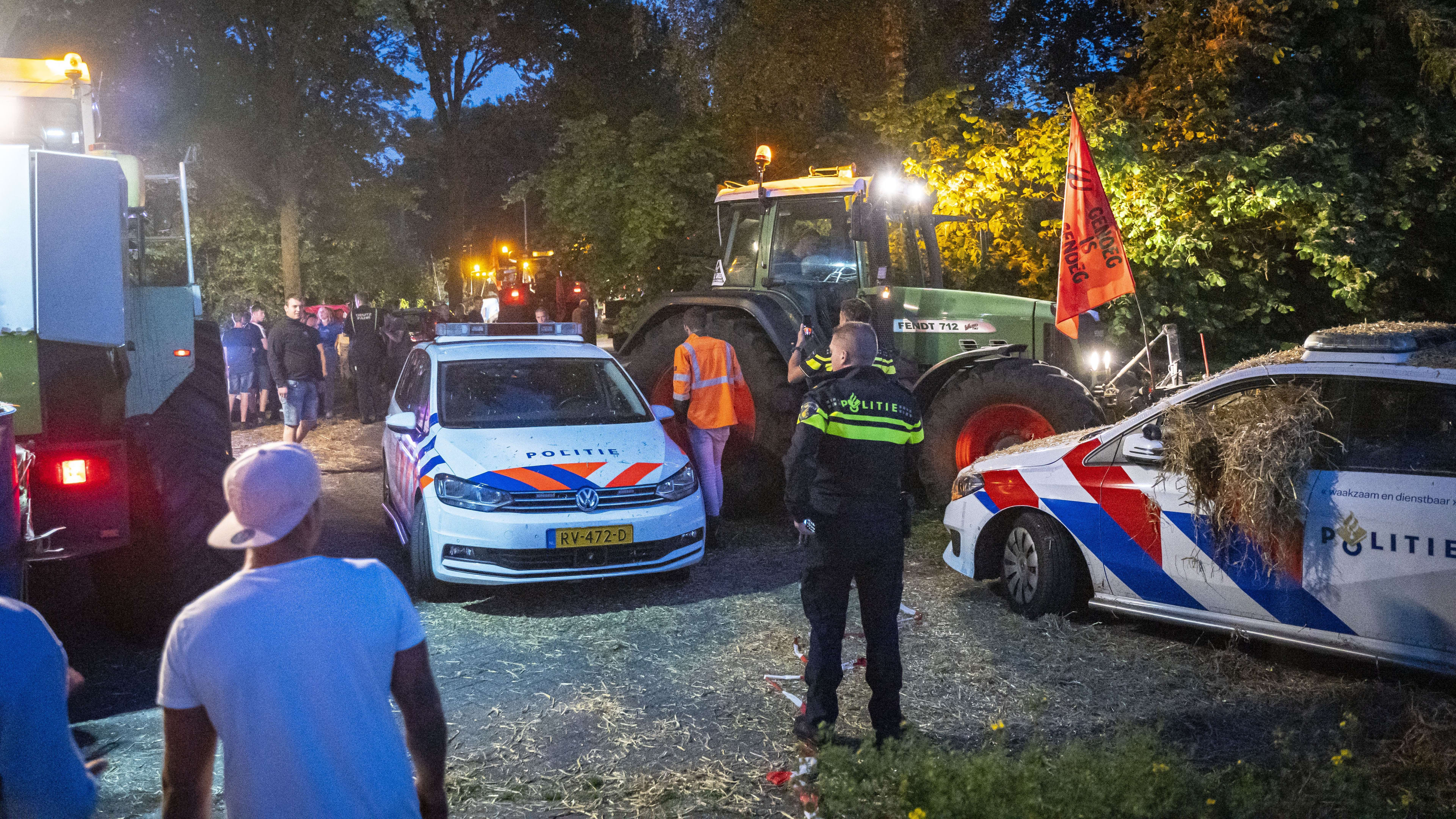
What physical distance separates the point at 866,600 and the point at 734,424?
13.7 ft

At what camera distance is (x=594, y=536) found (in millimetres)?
6562

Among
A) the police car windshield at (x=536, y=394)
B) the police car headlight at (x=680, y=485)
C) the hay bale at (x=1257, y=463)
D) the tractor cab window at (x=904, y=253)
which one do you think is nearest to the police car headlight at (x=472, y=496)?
the police car windshield at (x=536, y=394)

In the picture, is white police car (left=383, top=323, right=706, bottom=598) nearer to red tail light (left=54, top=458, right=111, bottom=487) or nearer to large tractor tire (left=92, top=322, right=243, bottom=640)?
large tractor tire (left=92, top=322, right=243, bottom=640)

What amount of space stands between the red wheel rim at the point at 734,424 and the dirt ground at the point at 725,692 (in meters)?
1.89

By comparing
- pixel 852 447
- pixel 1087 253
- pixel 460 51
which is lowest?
pixel 852 447

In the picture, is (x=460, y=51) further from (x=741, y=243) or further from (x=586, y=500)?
(x=586, y=500)

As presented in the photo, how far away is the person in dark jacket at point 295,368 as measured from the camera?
1152 cm

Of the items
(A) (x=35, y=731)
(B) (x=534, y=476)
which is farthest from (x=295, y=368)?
(A) (x=35, y=731)

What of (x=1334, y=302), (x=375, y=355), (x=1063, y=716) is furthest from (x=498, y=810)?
(x=1334, y=302)

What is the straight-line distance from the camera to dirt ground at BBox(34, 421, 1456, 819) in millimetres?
4363

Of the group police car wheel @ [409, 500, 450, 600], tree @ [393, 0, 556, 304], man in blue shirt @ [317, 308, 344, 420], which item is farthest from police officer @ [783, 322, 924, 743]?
tree @ [393, 0, 556, 304]

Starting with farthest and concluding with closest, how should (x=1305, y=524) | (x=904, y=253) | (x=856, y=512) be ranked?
(x=904, y=253) < (x=1305, y=524) < (x=856, y=512)

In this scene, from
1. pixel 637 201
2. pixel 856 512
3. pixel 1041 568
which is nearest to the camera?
pixel 856 512

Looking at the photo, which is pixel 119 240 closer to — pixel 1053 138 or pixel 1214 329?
pixel 1053 138
